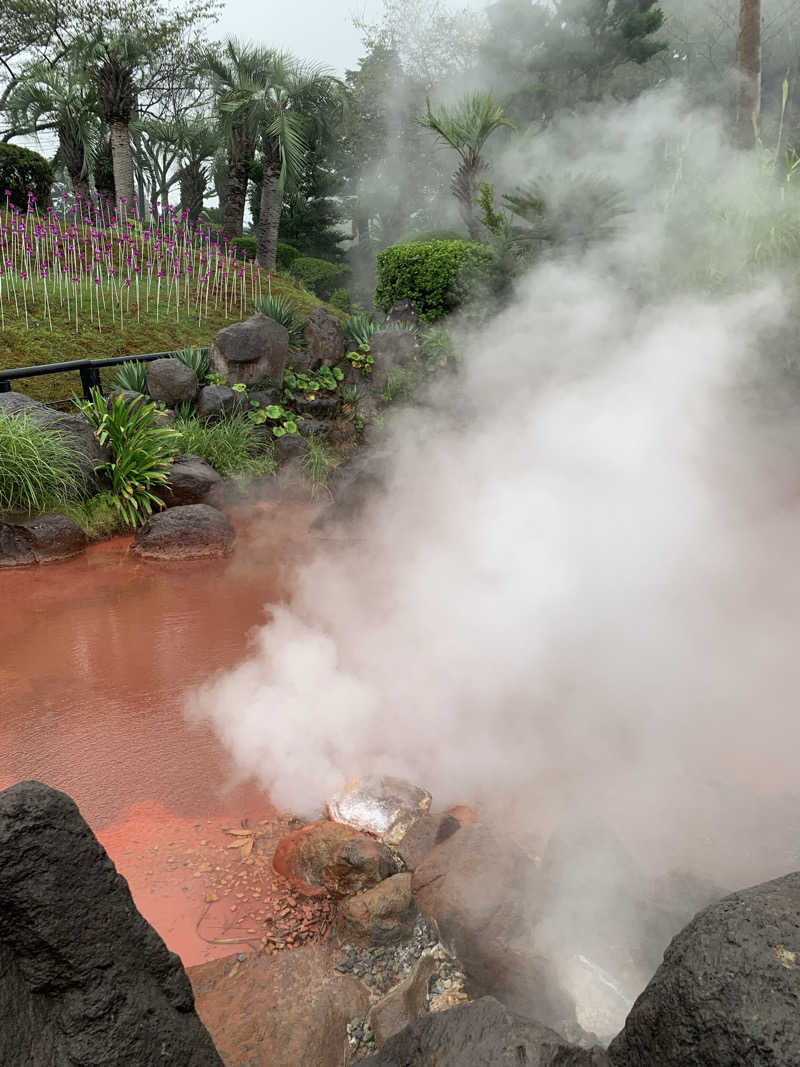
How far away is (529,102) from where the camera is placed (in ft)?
61.7

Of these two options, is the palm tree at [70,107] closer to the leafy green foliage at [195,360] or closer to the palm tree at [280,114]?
the palm tree at [280,114]

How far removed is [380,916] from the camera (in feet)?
7.86

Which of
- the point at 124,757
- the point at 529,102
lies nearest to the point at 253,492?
the point at 124,757

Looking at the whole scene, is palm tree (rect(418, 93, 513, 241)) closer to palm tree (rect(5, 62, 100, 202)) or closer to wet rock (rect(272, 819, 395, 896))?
palm tree (rect(5, 62, 100, 202))

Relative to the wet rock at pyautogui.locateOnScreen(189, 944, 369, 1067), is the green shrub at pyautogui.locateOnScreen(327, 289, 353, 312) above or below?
above

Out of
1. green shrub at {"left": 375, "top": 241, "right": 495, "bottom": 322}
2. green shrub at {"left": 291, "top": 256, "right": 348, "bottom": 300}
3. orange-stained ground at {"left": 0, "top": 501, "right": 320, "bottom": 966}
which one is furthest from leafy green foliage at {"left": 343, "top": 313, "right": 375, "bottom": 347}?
green shrub at {"left": 291, "top": 256, "right": 348, "bottom": 300}

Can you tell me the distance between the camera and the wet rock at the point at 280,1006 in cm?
198

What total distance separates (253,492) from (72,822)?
20.4 ft

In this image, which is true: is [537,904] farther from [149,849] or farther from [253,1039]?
[149,849]

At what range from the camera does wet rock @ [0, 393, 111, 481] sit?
21.0 ft

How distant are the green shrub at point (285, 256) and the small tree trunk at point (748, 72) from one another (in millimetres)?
14387

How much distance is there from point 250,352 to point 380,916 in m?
7.22

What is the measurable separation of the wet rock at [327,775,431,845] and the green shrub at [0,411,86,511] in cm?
416

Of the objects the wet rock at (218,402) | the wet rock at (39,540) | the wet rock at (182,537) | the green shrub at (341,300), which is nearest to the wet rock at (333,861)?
the wet rock at (182,537)
